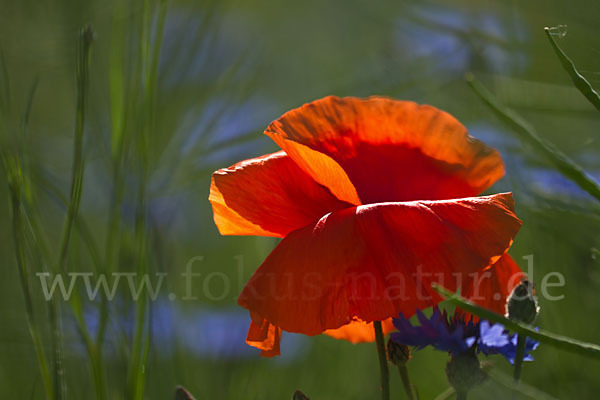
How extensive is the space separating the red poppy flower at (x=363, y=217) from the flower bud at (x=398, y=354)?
0.6 inches

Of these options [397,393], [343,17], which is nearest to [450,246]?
[397,393]

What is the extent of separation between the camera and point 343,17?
1.18m

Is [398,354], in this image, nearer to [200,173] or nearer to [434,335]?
[434,335]

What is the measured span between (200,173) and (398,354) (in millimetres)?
364

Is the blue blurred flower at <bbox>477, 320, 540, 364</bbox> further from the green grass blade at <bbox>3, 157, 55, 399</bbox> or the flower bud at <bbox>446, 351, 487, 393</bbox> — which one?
the green grass blade at <bbox>3, 157, 55, 399</bbox>

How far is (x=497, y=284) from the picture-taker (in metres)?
0.24

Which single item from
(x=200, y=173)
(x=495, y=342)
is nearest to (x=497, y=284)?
(x=495, y=342)

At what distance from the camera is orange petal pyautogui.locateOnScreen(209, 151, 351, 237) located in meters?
0.25

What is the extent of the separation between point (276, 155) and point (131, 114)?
0.25 ft

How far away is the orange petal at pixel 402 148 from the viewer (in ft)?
0.91

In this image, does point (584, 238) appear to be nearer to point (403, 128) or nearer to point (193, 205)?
point (403, 128)

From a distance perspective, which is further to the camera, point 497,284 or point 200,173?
point 200,173

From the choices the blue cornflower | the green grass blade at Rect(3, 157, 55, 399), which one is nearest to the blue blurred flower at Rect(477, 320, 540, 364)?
the blue cornflower

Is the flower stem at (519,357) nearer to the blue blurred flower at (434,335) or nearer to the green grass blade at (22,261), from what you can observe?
the blue blurred flower at (434,335)
